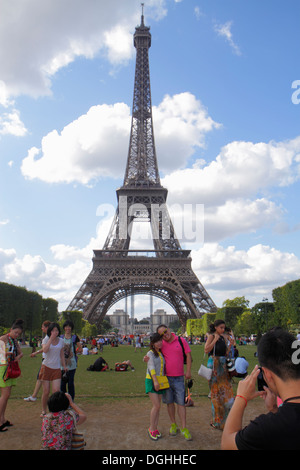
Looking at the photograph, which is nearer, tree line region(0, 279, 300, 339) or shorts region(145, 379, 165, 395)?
shorts region(145, 379, 165, 395)

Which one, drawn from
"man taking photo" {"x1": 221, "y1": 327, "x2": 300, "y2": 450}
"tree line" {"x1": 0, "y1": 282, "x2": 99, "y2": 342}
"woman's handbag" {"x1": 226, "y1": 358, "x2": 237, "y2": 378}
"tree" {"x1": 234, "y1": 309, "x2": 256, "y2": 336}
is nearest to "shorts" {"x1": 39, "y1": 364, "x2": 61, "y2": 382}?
"woman's handbag" {"x1": 226, "y1": 358, "x2": 237, "y2": 378}

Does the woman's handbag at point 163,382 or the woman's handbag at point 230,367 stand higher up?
the woman's handbag at point 230,367

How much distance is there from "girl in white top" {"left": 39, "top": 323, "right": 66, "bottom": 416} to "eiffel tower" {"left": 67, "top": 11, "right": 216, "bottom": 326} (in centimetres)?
4058

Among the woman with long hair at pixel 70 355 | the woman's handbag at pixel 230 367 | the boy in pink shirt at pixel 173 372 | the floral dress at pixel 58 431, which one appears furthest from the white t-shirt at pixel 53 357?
the woman's handbag at pixel 230 367

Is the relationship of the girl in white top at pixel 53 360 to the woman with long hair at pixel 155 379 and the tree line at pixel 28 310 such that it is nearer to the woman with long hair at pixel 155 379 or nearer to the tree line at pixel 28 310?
the woman with long hair at pixel 155 379

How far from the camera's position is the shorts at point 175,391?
605 centimetres

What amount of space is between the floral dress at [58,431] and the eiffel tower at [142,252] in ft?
144

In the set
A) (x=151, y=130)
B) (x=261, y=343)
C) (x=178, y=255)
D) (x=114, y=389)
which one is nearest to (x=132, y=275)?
(x=178, y=255)

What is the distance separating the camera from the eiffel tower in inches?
1943

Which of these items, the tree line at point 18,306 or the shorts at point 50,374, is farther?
the tree line at point 18,306

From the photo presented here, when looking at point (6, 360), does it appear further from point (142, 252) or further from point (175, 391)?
point (142, 252)

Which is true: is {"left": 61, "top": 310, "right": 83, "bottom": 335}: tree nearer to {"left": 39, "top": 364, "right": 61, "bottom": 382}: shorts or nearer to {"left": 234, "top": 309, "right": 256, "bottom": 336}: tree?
{"left": 234, "top": 309, "right": 256, "bottom": 336}: tree

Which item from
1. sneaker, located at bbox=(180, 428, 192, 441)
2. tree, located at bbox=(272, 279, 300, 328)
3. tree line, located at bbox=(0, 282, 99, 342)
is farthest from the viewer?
tree line, located at bbox=(0, 282, 99, 342)
